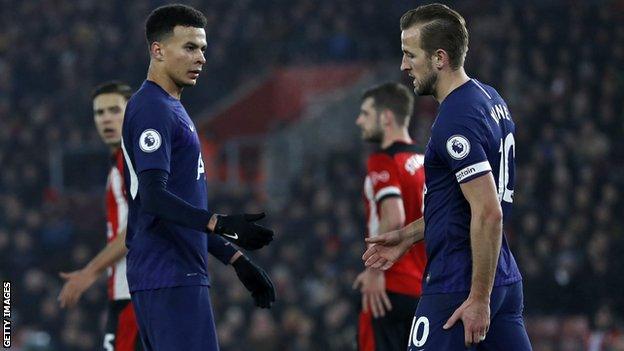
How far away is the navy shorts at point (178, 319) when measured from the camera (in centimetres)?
539

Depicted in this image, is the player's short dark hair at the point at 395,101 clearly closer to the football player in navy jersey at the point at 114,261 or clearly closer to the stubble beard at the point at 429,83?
the football player in navy jersey at the point at 114,261

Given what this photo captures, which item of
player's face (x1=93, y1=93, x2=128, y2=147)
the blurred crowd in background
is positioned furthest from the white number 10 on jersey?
the blurred crowd in background

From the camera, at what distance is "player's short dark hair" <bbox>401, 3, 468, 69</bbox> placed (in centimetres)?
511

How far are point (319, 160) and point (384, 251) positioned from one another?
1335 centimetres

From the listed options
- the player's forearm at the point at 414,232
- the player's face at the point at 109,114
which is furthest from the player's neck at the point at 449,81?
the player's face at the point at 109,114

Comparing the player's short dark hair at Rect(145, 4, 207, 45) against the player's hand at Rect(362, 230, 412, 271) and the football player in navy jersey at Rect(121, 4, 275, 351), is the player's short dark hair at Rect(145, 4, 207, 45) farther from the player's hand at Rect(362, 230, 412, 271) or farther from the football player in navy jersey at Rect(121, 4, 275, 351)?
the player's hand at Rect(362, 230, 412, 271)

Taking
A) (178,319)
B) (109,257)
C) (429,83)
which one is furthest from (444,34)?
(109,257)

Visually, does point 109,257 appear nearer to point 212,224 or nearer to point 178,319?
point 178,319

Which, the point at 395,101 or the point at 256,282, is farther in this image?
the point at 395,101

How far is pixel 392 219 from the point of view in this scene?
730 cm

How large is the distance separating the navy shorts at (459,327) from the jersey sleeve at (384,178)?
2.33m

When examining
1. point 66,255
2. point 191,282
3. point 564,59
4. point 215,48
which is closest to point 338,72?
point 215,48

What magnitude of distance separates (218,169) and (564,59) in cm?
602

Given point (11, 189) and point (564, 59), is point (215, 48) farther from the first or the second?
point (564, 59)
